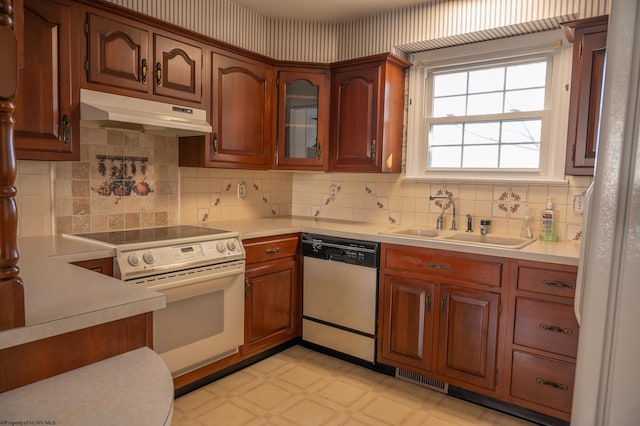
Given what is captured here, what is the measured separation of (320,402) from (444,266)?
3.50 ft

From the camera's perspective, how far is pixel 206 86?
276 cm

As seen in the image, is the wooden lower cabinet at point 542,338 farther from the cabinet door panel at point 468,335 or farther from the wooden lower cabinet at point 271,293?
the wooden lower cabinet at point 271,293

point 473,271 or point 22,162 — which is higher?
point 22,162

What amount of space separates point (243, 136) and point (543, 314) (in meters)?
2.18

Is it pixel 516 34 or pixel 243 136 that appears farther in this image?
pixel 243 136

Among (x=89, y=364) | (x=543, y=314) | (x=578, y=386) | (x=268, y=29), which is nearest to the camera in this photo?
(x=578, y=386)

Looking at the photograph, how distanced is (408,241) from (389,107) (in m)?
1.07

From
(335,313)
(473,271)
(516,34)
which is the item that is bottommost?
(335,313)

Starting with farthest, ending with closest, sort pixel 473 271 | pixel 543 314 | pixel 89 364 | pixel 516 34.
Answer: pixel 516 34
pixel 473 271
pixel 543 314
pixel 89 364

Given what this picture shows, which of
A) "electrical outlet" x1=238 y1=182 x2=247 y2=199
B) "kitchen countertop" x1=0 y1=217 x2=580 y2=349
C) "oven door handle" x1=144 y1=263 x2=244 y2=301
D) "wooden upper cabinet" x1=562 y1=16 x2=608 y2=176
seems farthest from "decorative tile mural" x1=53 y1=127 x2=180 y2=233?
"wooden upper cabinet" x1=562 y1=16 x2=608 y2=176

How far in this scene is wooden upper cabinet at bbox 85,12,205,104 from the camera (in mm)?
2229

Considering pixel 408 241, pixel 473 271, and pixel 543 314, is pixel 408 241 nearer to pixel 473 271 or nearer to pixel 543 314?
pixel 473 271

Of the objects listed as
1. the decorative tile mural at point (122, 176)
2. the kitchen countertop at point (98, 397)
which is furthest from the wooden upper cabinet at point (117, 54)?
the kitchen countertop at point (98, 397)

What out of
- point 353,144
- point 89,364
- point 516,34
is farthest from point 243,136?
point 89,364
